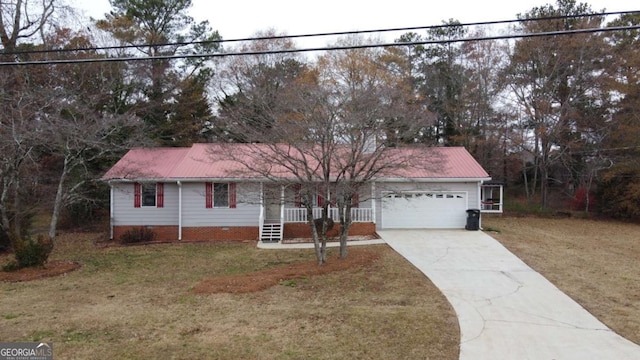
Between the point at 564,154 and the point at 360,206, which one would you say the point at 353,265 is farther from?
the point at 564,154

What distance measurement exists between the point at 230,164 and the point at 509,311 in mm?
12864

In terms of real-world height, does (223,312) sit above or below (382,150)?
below

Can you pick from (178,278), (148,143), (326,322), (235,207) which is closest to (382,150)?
(326,322)

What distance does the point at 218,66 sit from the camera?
97.6 feet

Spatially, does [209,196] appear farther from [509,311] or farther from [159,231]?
[509,311]

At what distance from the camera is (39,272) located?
1075 centimetres

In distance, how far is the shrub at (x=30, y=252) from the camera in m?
10.9

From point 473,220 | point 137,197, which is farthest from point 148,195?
point 473,220

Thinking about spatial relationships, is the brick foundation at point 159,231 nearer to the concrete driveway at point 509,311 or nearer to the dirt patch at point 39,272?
the dirt patch at point 39,272

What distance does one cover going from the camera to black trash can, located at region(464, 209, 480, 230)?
1709 cm

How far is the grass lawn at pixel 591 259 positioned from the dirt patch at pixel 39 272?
12.6 metres

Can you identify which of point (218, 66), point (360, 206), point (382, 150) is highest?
point (218, 66)

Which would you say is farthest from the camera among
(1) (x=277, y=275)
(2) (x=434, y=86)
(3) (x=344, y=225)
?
(2) (x=434, y=86)

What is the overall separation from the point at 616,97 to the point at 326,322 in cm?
2839
